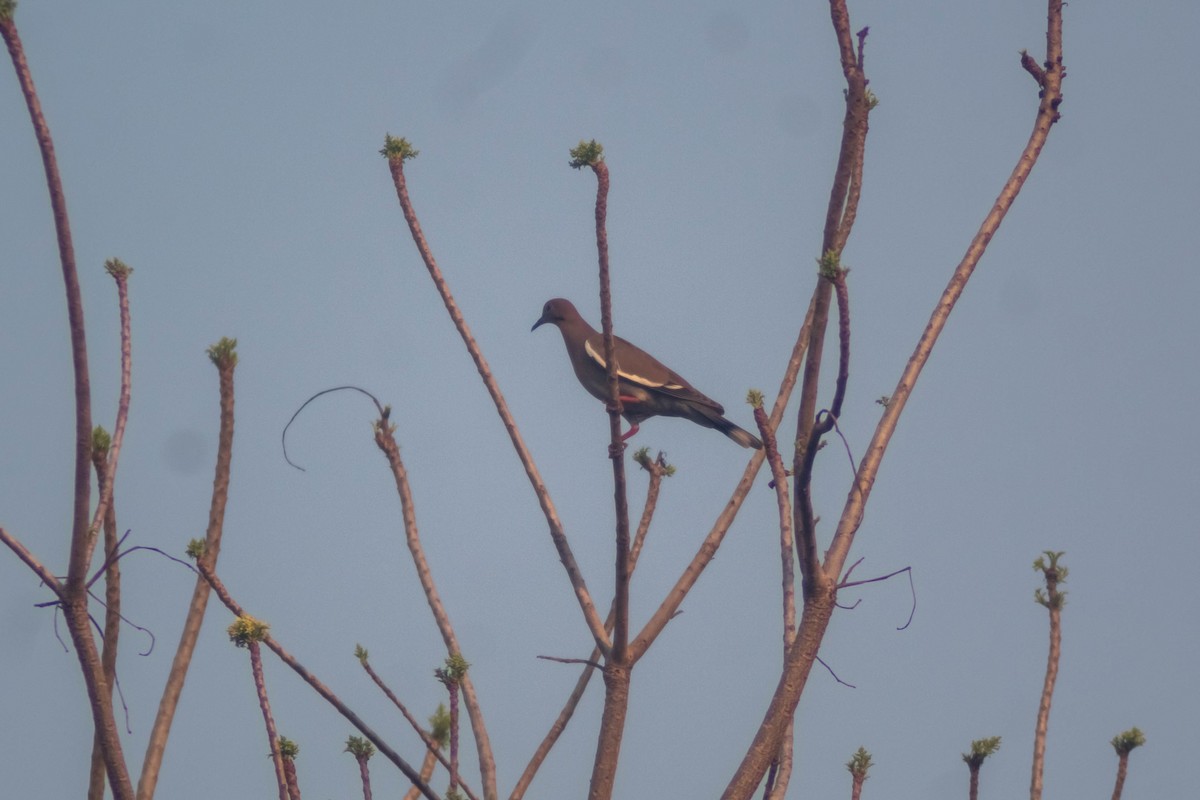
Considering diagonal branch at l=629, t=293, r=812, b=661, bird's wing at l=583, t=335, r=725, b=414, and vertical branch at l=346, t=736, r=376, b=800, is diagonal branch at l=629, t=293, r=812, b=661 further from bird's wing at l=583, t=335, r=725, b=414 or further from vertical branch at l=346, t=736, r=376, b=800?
bird's wing at l=583, t=335, r=725, b=414

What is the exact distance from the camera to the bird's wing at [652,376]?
1098cm

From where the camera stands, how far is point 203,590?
4.11 m

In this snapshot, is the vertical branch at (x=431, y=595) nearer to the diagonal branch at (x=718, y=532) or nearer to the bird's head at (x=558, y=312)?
the diagonal branch at (x=718, y=532)

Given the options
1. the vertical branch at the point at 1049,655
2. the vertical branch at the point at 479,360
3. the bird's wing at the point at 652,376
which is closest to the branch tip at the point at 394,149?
the vertical branch at the point at 479,360

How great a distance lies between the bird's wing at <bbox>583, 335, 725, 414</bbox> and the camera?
10984mm

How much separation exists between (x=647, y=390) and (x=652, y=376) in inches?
5.1

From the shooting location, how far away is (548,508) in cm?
500

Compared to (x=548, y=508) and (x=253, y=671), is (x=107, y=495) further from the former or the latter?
(x=548, y=508)

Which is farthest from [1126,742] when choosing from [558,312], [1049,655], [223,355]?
[558,312]

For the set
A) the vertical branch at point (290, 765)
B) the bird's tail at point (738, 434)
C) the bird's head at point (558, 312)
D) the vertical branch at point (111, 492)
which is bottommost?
the vertical branch at point (290, 765)

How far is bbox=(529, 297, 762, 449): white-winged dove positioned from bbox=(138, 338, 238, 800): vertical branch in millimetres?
6496

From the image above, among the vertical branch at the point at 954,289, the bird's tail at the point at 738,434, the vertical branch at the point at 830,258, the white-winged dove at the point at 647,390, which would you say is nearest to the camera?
the vertical branch at the point at 830,258

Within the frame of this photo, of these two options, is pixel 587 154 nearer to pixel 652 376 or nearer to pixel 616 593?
pixel 616 593

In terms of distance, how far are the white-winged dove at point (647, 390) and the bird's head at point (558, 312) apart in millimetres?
986
